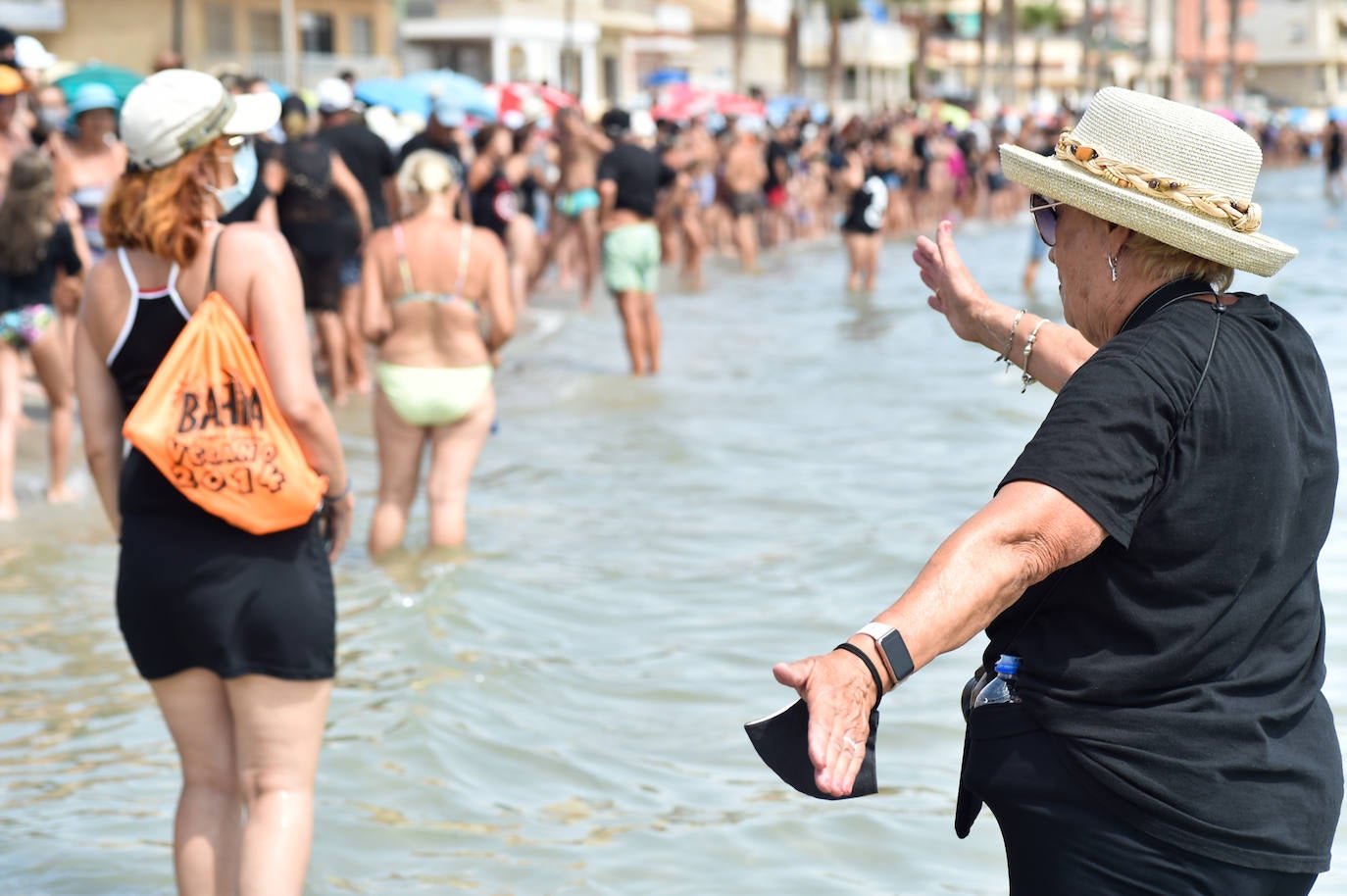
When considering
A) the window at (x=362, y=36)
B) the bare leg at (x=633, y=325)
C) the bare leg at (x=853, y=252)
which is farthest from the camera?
the window at (x=362, y=36)

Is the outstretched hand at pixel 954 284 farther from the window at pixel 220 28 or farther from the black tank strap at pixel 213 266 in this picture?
the window at pixel 220 28

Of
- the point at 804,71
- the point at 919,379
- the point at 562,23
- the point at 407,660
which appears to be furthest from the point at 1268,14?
the point at 407,660

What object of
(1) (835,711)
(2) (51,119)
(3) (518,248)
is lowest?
(3) (518,248)

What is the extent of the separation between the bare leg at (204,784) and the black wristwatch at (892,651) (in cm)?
177

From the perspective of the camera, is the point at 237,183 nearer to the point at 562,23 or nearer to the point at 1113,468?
the point at 1113,468

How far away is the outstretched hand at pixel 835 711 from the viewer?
6.29 feet

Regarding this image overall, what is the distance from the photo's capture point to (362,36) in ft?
156

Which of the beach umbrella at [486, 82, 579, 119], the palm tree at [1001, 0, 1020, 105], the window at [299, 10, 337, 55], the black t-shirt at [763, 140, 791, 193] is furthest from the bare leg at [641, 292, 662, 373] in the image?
Answer: the palm tree at [1001, 0, 1020, 105]

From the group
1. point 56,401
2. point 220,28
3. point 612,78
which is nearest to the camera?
point 56,401

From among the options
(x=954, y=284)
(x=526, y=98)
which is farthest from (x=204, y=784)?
(x=526, y=98)

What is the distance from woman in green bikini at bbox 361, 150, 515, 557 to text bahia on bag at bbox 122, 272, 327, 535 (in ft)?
10.7

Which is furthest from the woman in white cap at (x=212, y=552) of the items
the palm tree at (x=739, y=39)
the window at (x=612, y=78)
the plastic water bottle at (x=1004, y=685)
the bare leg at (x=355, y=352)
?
the window at (x=612, y=78)

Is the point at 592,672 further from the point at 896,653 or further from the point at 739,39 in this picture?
the point at 739,39

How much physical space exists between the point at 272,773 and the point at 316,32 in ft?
147
